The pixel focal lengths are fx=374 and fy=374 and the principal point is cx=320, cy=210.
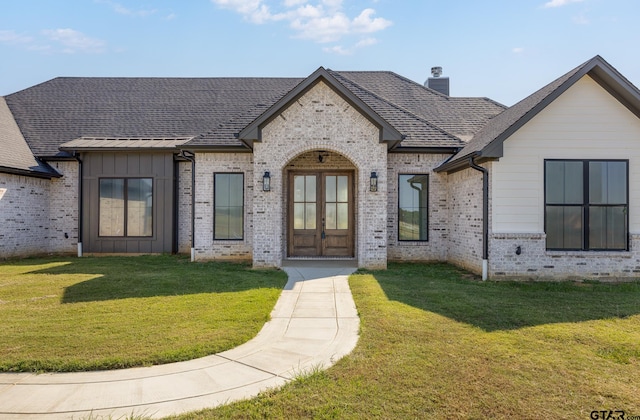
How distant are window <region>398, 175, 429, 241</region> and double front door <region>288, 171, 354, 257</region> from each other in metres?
1.62

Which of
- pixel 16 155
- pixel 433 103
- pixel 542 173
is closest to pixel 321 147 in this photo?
pixel 542 173

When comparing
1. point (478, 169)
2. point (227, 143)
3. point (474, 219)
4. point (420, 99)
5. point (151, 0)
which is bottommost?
point (474, 219)

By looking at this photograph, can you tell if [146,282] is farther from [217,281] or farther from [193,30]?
[193,30]

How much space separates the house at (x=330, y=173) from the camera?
30.3 ft

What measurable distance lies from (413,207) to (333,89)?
4.58 metres

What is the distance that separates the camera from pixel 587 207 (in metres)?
9.28

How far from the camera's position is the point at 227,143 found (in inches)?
460

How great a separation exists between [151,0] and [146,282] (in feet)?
25.3

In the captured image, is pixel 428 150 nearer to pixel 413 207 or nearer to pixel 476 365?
pixel 413 207

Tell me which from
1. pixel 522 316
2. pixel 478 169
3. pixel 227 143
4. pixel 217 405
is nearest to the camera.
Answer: pixel 217 405

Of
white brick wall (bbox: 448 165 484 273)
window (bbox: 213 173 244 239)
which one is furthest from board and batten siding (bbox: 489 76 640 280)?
window (bbox: 213 173 244 239)

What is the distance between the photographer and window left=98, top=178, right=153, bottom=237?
43.5ft

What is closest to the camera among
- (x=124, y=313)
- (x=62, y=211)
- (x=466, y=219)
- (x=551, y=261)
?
(x=124, y=313)

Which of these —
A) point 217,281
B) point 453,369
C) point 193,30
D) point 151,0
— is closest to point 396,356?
point 453,369
